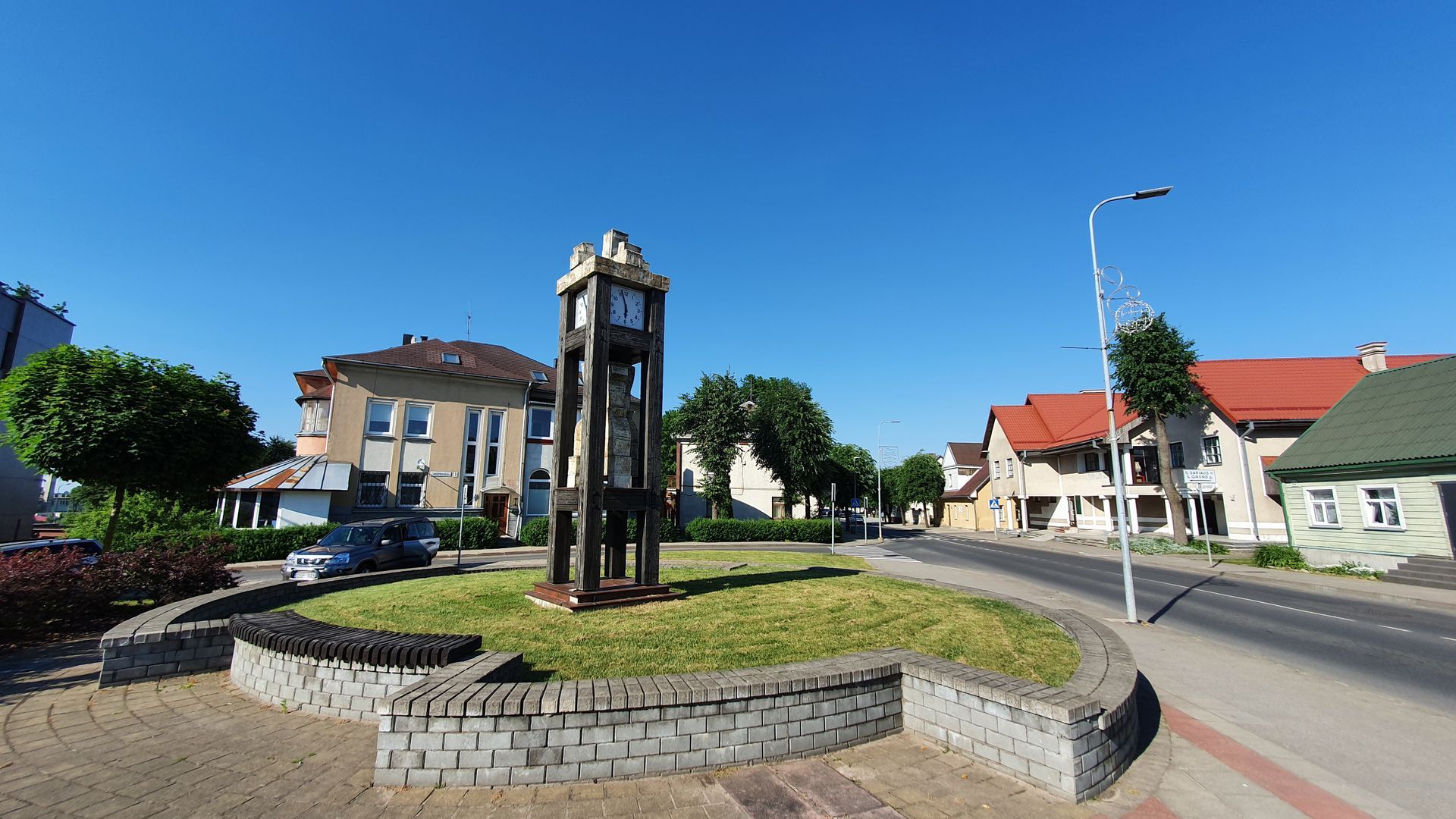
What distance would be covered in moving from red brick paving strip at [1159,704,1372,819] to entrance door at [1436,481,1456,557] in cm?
1927

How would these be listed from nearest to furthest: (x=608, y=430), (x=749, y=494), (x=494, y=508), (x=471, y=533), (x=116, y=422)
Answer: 1. (x=608, y=430)
2. (x=116, y=422)
3. (x=471, y=533)
4. (x=494, y=508)
5. (x=749, y=494)

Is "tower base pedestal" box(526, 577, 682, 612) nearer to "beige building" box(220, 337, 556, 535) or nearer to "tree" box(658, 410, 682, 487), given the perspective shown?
"beige building" box(220, 337, 556, 535)

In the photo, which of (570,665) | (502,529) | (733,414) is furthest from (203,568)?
(733,414)

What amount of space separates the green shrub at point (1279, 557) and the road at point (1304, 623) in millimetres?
3239

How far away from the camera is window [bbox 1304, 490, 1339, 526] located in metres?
20.1

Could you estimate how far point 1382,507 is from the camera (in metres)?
18.7

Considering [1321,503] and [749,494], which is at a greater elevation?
[749,494]

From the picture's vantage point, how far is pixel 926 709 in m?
4.99

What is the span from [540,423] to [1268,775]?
A: 33.0m

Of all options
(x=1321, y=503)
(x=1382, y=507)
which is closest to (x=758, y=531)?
(x=1321, y=503)

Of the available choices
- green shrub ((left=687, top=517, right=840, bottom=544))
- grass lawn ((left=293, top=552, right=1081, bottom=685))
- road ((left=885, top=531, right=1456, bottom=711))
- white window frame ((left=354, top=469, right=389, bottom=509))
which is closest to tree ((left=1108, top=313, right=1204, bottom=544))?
road ((left=885, top=531, right=1456, bottom=711))

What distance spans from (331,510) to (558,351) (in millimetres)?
24381

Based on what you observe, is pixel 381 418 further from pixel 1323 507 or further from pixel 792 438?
→ pixel 1323 507

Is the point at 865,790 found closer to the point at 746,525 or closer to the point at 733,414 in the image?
the point at 746,525
